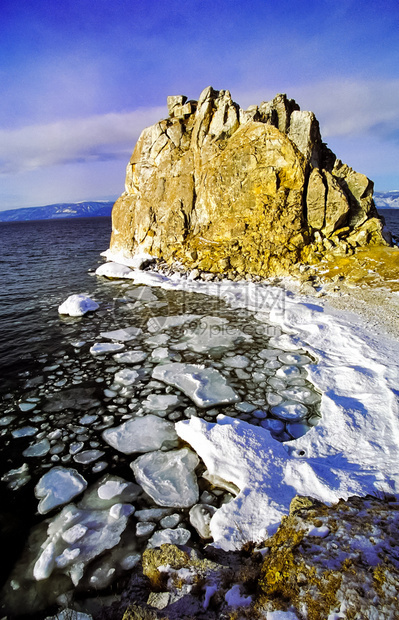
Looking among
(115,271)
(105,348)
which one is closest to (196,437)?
(105,348)

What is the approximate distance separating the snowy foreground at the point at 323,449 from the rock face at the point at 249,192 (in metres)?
8.90

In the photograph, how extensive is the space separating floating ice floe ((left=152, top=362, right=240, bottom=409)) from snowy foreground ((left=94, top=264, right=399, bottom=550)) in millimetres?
812

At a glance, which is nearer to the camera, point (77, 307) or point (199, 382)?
point (199, 382)

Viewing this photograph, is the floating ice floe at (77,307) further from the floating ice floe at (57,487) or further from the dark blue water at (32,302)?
the floating ice floe at (57,487)

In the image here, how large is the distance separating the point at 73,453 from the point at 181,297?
9.17m

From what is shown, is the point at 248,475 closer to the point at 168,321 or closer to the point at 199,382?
the point at 199,382

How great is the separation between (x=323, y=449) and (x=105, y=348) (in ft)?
19.9

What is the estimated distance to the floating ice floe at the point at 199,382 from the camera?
20.1ft

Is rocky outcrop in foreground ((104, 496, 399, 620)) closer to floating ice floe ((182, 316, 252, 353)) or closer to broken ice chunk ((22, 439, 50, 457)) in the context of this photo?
broken ice chunk ((22, 439, 50, 457))

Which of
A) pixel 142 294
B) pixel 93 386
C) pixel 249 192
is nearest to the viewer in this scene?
pixel 93 386

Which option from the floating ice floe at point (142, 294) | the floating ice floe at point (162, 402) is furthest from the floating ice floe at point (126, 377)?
the floating ice floe at point (142, 294)

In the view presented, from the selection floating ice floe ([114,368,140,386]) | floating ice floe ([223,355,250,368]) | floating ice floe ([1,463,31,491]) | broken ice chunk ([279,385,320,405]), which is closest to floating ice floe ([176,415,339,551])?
broken ice chunk ([279,385,320,405])

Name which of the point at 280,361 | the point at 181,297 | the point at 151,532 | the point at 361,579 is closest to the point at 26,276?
the point at 181,297

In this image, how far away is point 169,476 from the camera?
4.38 m
